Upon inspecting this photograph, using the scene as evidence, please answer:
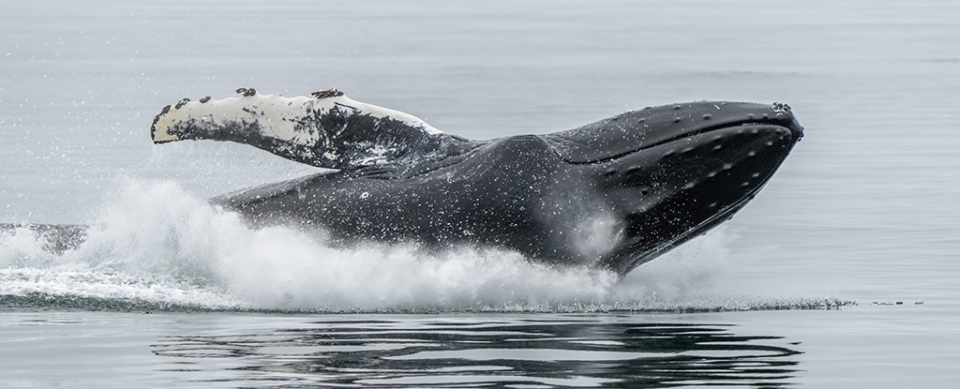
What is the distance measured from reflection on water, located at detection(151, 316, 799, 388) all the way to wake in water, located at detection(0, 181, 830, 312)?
2.68 feet

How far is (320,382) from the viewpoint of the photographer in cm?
1065

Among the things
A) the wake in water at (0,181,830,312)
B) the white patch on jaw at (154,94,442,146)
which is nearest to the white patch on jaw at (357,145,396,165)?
the white patch on jaw at (154,94,442,146)

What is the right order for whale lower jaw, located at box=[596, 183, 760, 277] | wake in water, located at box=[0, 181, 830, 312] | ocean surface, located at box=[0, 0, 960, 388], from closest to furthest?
ocean surface, located at box=[0, 0, 960, 388] → wake in water, located at box=[0, 181, 830, 312] → whale lower jaw, located at box=[596, 183, 760, 277]

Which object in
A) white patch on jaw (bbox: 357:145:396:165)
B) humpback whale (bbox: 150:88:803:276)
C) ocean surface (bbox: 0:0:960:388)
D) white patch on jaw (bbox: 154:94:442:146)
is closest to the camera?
ocean surface (bbox: 0:0:960:388)

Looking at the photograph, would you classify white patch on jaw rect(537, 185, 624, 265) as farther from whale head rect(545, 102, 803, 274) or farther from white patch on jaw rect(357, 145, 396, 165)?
white patch on jaw rect(357, 145, 396, 165)

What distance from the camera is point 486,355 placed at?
11.8 m

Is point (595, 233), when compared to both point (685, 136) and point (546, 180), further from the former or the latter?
point (685, 136)

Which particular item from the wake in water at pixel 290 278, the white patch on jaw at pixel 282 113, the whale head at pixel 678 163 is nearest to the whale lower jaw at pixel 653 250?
the whale head at pixel 678 163

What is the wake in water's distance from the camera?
14.3 meters

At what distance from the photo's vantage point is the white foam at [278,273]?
1433 centimetres

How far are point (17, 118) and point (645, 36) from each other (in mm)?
54372

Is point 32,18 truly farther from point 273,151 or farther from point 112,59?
point 273,151

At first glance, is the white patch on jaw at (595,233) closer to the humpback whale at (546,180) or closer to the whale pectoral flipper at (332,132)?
the humpback whale at (546,180)

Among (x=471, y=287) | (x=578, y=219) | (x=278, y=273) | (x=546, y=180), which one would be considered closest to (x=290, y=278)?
(x=278, y=273)
